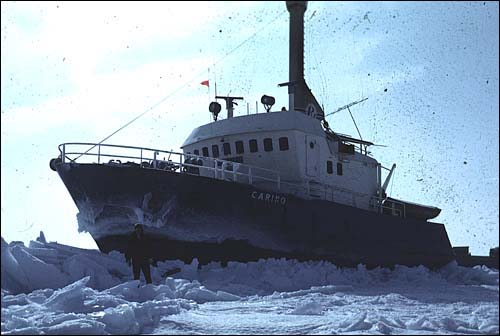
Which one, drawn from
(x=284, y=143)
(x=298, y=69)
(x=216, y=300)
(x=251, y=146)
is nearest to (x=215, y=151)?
(x=251, y=146)

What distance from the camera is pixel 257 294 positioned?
12242 millimetres

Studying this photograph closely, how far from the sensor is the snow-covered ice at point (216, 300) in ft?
25.2

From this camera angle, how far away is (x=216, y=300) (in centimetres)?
1120

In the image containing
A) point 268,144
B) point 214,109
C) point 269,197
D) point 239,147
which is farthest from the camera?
point 214,109

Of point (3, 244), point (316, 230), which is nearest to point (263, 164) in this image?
point (316, 230)

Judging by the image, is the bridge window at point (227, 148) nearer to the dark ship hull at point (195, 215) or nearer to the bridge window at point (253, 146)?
the bridge window at point (253, 146)

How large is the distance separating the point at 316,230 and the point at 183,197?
14.2ft

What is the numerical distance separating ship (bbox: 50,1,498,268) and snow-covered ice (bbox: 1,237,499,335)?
81 cm

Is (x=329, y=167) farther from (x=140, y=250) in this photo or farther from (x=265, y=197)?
(x=140, y=250)

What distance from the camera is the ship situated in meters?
14.7

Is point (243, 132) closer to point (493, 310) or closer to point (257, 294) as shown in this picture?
point (257, 294)

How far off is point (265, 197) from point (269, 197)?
0.46 feet

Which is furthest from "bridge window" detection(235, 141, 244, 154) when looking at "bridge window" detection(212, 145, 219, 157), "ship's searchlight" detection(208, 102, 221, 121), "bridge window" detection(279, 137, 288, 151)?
"ship's searchlight" detection(208, 102, 221, 121)

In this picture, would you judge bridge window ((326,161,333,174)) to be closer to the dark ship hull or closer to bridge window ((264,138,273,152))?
the dark ship hull
